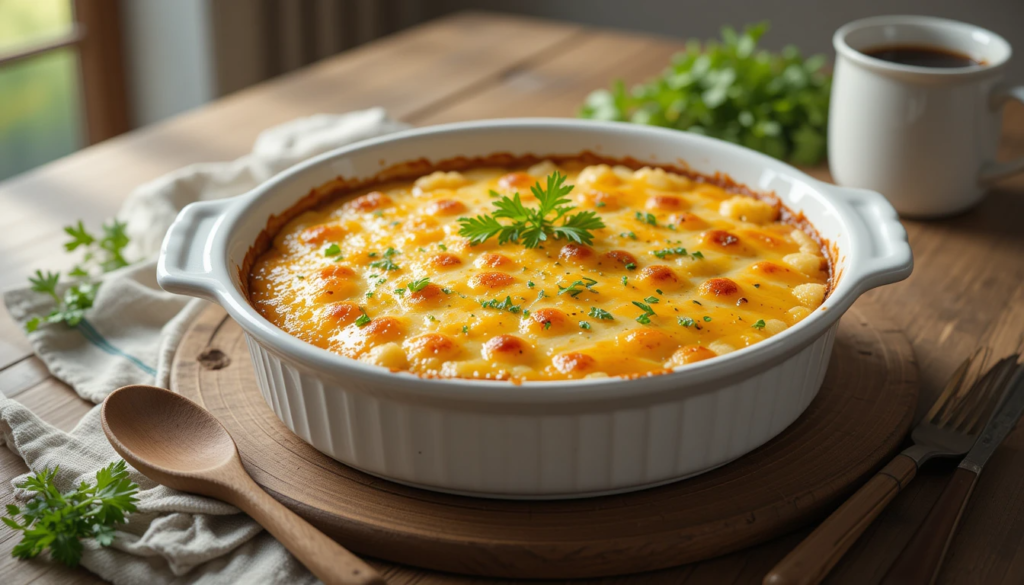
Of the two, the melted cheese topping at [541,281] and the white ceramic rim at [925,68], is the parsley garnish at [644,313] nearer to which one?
the melted cheese topping at [541,281]

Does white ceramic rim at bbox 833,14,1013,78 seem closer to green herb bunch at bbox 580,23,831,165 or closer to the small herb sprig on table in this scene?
green herb bunch at bbox 580,23,831,165

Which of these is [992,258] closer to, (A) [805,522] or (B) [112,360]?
(A) [805,522]

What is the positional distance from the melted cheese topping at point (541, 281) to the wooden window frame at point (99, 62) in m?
2.67

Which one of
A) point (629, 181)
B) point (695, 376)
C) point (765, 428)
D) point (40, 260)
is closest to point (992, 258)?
point (629, 181)

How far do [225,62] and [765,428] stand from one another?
3.62 m

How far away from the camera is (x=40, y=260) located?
214 cm

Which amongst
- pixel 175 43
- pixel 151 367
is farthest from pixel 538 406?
pixel 175 43

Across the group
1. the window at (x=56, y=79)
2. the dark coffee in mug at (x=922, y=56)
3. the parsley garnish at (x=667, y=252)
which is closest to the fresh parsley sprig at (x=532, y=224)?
the parsley garnish at (x=667, y=252)

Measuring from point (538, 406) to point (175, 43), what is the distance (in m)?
3.56

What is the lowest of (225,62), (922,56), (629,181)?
(225,62)

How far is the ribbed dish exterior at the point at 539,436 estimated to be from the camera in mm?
1294

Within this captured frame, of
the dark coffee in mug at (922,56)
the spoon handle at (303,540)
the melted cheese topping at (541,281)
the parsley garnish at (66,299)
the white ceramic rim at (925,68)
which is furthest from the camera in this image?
the dark coffee in mug at (922,56)

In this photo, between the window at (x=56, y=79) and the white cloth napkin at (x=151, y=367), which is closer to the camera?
the white cloth napkin at (x=151, y=367)

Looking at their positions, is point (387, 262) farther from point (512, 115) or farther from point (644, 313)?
point (512, 115)
